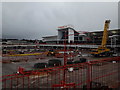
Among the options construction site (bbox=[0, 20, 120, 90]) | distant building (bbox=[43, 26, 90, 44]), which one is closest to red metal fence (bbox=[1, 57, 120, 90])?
construction site (bbox=[0, 20, 120, 90])

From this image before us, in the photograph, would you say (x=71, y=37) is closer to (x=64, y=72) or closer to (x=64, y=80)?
(x=64, y=72)

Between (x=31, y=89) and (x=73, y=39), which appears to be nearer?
(x=31, y=89)

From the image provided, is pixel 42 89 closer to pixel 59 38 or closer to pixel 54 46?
pixel 54 46

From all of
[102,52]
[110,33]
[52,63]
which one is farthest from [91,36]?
[52,63]

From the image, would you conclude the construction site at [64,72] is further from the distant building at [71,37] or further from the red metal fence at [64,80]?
the distant building at [71,37]

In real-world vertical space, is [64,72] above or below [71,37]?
below

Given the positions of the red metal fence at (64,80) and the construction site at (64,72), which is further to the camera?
the construction site at (64,72)

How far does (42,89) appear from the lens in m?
5.30

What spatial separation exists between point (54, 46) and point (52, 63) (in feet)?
113

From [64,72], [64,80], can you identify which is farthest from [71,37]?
[64,80]

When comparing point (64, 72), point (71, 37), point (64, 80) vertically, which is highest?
point (71, 37)

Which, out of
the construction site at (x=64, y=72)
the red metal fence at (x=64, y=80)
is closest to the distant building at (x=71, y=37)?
the construction site at (x=64, y=72)

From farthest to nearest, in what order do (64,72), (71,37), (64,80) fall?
(71,37), (64,72), (64,80)

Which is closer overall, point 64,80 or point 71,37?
point 64,80
